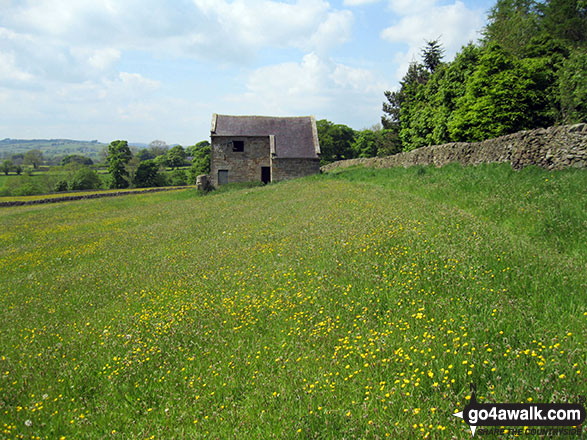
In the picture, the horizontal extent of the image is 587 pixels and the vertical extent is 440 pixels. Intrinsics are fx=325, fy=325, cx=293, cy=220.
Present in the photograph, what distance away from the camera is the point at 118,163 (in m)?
84.6

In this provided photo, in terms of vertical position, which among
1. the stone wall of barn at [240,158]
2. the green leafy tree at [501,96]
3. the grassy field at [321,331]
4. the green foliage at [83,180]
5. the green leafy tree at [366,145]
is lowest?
the grassy field at [321,331]

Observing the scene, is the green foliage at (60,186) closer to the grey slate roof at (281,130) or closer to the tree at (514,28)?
the grey slate roof at (281,130)

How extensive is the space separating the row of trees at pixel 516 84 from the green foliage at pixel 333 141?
1961 inches

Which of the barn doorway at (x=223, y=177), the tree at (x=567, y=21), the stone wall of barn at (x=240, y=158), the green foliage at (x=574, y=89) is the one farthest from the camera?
the barn doorway at (x=223, y=177)

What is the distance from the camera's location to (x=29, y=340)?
659cm

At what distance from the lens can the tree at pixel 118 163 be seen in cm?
8425

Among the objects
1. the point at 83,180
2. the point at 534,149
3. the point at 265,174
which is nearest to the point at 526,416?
the point at 534,149

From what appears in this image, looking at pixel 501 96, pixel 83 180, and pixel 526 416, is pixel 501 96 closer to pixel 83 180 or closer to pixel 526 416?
pixel 526 416

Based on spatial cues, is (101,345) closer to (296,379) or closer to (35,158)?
(296,379)

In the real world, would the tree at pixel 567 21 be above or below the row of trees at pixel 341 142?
above

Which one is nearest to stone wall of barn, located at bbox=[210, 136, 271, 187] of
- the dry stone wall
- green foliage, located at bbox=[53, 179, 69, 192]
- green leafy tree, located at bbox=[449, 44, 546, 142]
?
green leafy tree, located at bbox=[449, 44, 546, 142]

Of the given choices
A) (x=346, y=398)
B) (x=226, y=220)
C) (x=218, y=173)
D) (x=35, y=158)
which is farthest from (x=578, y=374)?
(x=35, y=158)

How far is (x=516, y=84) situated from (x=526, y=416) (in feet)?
84.2

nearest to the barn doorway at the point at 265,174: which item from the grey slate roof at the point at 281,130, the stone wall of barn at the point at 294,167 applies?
the stone wall of barn at the point at 294,167
